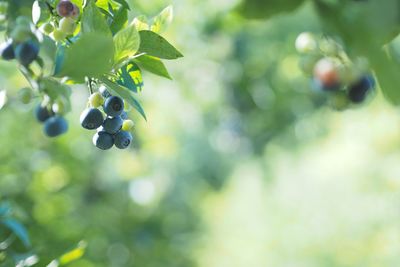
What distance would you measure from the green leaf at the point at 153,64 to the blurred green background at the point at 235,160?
18cm

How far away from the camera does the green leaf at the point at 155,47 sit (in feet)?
2.37

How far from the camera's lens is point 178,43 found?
3.22 m

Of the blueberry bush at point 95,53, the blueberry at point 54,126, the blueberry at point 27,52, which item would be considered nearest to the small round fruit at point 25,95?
the blueberry bush at point 95,53

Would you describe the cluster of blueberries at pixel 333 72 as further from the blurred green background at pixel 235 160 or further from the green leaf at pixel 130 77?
the green leaf at pixel 130 77

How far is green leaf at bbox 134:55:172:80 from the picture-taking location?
761mm

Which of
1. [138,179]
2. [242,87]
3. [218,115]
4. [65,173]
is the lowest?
[65,173]

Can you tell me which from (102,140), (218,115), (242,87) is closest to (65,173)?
(242,87)

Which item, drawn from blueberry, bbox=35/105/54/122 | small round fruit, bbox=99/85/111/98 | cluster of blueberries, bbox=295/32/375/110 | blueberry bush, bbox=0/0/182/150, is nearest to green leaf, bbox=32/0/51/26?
blueberry bush, bbox=0/0/182/150

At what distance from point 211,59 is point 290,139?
2.69 meters

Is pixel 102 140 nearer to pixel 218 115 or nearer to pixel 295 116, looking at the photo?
pixel 295 116

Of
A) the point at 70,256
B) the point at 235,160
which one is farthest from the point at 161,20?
the point at 235,160

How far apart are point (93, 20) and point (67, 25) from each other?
0.07 metres

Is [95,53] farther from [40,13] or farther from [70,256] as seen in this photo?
[70,256]

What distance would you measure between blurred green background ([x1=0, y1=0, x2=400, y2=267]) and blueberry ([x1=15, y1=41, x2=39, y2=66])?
32 cm
